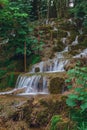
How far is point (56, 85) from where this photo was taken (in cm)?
1216

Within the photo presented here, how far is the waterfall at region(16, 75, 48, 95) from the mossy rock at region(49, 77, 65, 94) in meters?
0.51

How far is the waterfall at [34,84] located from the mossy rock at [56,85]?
51cm

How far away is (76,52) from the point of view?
18266 millimetres

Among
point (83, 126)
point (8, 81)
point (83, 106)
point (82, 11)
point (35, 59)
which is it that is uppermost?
point (82, 11)

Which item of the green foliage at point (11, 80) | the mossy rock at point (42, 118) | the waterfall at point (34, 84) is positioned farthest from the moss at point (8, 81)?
the mossy rock at point (42, 118)

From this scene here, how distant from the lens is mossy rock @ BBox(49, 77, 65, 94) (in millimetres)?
12020

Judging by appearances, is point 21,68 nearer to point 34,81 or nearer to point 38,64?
point 38,64

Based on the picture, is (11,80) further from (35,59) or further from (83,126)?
(83,126)

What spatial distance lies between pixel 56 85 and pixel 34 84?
1678 millimetres

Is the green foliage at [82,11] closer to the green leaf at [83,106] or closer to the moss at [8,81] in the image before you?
the moss at [8,81]

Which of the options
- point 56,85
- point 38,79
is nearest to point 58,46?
point 38,79

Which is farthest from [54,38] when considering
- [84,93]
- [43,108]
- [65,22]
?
[84,93]

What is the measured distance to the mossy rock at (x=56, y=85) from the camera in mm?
12020

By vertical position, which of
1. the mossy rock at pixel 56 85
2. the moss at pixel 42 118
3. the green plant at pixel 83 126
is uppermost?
the green plant at pixel 83 126
